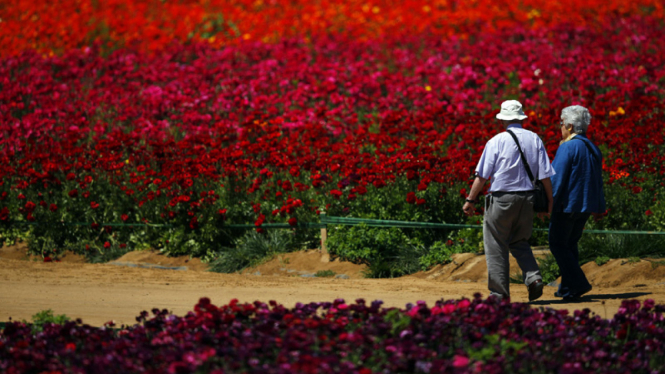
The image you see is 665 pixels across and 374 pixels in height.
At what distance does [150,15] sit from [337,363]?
16.9 m

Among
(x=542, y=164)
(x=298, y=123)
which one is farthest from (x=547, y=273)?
(x=298, y=123)

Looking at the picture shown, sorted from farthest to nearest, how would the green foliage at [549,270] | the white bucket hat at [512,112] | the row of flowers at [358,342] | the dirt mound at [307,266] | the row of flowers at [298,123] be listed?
1. the row of flowers at [298,123]
2. the dirt mound at [307,266]
3. the green foliage at [549,270]
4. the white bucket hat at [512,112]
5. the row of flowers at [358,342]

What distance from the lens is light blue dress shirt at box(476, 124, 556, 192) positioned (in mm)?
5734

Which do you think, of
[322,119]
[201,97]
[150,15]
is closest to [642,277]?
[322,119]

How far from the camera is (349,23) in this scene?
17.7 meters

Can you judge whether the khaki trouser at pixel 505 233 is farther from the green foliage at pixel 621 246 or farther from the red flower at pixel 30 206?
the red flower at pixel 30 206

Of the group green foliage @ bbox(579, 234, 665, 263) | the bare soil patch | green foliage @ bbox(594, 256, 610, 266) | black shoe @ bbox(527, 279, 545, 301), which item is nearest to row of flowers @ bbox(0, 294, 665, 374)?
black shoe @ bbox(527, 279, 545, 301)

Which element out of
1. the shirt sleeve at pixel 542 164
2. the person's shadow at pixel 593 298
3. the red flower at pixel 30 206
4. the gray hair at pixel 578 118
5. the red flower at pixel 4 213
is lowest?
the person's shadow at pixel 593 298

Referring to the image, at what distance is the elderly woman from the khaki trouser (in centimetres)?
42

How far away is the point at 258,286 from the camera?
7.63m

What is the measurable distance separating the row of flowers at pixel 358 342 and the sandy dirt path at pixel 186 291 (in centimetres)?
112

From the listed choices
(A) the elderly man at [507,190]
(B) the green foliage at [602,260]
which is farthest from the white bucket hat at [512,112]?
(B) the green foliage at [602,260]

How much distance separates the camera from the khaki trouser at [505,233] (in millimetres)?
5762

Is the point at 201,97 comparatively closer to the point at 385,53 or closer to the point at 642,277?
the point at 385,53
